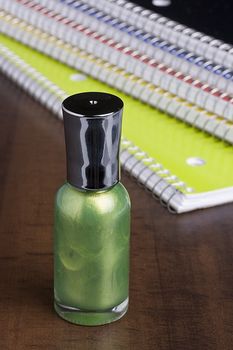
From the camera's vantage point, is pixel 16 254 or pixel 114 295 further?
pixel 16 254

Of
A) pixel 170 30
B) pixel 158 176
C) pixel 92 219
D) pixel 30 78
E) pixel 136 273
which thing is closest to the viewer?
pixel 92 219

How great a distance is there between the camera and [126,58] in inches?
47.8

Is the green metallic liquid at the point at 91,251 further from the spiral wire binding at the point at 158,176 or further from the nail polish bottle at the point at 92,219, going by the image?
the spiral wire binding at the point at 158,176

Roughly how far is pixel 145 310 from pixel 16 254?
0.15 metres

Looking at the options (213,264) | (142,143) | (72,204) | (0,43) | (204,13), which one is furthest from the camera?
(0,43)

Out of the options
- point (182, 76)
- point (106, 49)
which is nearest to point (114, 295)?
point (182, 76)

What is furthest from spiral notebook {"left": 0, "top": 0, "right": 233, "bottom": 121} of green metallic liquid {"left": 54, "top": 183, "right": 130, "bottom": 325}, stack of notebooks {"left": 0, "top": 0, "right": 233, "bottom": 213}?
green metallic liquid {"left": 54, "top": 183, "right": 130, "bottom": 325}

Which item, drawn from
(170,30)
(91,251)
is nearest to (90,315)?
(91,251)

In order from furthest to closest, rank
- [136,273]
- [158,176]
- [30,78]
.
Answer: [30,78] < [158,176] < [136,273]

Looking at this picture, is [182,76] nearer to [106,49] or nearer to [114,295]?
[106,49]

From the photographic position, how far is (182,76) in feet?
3.76

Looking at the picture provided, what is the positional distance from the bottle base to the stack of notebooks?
204 millimetres

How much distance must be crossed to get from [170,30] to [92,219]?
46 centimetres

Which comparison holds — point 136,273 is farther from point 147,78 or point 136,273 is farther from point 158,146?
point 147,78
